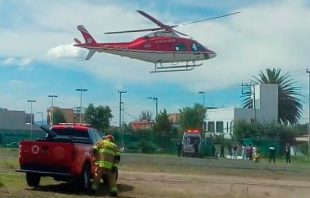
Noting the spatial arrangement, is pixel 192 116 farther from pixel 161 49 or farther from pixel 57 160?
pixel 57 160

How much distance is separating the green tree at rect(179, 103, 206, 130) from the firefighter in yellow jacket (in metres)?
102

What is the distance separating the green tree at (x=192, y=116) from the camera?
4803 inches

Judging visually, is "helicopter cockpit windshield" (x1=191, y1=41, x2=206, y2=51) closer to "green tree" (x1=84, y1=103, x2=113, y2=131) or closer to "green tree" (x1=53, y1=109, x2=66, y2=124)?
"green tree" (x1=84, y1=103, x2=113, y2=131)

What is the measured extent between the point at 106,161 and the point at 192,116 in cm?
10563

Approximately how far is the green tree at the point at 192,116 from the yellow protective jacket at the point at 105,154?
102 m

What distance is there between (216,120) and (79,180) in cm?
10888

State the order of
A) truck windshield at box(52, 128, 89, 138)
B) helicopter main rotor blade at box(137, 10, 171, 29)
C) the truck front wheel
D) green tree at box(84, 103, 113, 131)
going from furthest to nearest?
green tree at box(84, 103, 113, 131) < helicopter main rotor blade at box(137, 10, 171, 29) < truck windshield at box(52, 128, 89, 138) < the truck front wheel

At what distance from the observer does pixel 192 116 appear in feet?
406

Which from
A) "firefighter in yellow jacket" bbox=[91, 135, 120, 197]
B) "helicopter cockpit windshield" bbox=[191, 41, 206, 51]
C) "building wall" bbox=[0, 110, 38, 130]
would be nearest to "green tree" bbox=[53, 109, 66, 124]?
"building wall" bbox=[0, 110, 38, 130]

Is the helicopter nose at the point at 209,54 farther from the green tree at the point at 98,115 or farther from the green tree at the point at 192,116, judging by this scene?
the green tree at the point at 98,115

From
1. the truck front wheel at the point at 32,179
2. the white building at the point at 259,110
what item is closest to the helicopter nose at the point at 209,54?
the truck front wheel at the point at 32,179

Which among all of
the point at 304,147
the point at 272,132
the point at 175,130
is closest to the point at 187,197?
the point at 304,147

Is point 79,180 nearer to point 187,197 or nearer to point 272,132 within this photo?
point 187,197

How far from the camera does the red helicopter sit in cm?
5828
